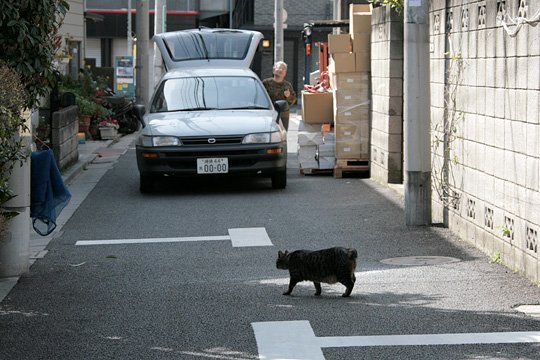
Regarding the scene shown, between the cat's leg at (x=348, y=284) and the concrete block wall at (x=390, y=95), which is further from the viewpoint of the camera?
the concrete block wall at (x=390, y=95)

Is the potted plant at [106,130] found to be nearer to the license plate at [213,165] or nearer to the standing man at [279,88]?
the standing man at [279,88]

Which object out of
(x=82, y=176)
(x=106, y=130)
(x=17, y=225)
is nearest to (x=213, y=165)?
(x=82, y=176)

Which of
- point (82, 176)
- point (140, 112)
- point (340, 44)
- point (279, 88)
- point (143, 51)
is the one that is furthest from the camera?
point (143, 51)

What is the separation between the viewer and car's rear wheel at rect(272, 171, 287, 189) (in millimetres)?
16109

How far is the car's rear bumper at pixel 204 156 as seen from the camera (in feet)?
51.4

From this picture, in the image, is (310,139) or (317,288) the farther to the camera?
(310,139)

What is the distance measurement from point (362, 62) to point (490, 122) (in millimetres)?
7569

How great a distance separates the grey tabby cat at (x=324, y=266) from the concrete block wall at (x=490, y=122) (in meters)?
1.51

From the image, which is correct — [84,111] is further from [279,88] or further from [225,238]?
[225,238]

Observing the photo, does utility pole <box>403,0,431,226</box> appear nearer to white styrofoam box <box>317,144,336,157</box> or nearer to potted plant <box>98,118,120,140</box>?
white styrofoam box <box>317,144,336,157</box>

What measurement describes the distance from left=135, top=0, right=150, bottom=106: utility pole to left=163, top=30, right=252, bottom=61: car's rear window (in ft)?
36.5

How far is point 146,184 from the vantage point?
16062 millimetres

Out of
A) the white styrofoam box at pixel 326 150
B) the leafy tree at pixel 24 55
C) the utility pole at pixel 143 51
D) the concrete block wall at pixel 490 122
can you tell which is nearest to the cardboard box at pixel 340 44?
the white styrofoam box at pixel 326 150

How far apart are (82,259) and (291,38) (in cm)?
4892
